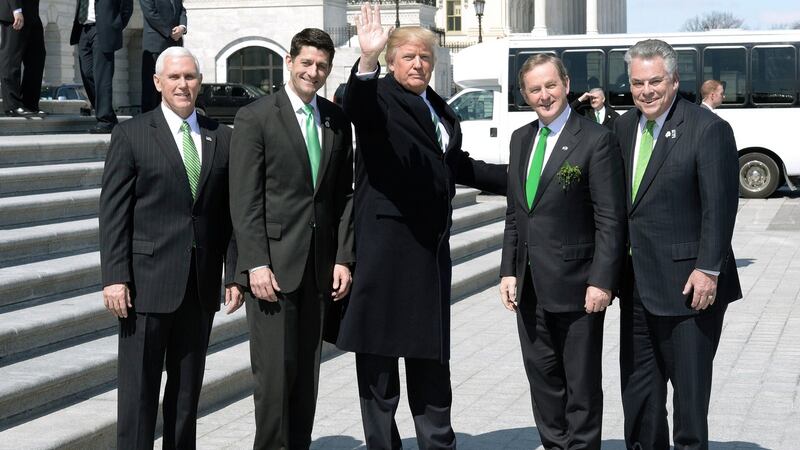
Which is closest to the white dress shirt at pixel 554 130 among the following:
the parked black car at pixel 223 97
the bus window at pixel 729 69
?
the bus window at pixel 729 69

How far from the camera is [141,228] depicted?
5.46 meters

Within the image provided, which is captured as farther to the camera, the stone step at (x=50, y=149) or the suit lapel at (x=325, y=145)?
the stone step at (x=50, y=149)

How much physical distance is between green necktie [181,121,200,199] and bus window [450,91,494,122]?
65.6 feet

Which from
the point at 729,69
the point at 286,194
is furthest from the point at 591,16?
the point at 286,194

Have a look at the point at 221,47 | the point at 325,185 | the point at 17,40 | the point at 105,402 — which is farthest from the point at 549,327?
the point at 221,47

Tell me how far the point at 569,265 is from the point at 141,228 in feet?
6.24

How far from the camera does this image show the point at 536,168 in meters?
5.84

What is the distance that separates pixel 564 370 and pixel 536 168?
0.95 meters

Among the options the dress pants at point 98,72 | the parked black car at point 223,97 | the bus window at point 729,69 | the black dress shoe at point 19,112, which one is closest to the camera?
the black dress shoe at point 19,112

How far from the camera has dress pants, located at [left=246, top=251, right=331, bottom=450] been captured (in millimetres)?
5754

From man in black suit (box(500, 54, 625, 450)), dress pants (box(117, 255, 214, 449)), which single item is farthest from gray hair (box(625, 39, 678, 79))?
dress pants (box(117, 255, 214, 449))

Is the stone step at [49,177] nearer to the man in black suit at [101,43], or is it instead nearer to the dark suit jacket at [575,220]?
the man in black suit at [101,43]

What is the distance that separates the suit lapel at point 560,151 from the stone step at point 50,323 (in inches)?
125

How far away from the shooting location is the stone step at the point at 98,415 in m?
6.10
